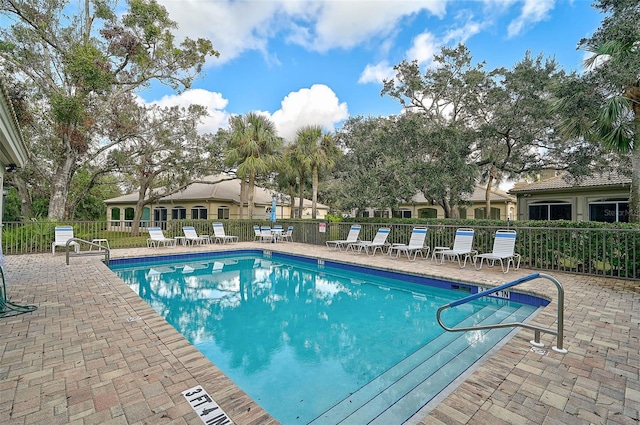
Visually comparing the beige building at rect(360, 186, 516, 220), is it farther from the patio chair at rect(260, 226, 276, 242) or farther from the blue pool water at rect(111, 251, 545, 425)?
the blue pool water at rect(111, 251, 545, 425)

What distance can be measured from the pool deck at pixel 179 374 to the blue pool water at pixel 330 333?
628 millimetres

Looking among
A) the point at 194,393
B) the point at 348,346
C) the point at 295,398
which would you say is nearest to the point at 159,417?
the point at 194,393

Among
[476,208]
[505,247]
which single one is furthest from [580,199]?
[505,247]

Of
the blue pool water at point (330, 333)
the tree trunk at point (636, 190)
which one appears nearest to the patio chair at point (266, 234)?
the blue pool water at point (330, 333)

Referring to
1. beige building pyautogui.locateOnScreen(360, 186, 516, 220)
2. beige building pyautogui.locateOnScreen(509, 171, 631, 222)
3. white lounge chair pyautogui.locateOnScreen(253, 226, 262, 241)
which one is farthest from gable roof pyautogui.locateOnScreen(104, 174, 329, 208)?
beige building pyautogui.locateOnScreen(509, 171, 631, 222)

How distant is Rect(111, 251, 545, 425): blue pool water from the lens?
3215mm

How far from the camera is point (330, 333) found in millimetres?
5062

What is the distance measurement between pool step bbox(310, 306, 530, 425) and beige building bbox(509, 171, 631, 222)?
40.2ft

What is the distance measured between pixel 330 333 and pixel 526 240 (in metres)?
6.60

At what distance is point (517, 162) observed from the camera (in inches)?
511

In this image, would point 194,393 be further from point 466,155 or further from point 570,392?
point 466,155

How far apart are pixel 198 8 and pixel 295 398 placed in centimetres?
1375

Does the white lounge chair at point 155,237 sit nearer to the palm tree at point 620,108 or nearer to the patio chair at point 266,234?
the patio chair at point 266,234

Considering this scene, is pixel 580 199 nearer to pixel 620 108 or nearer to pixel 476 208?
pixel 476 208
